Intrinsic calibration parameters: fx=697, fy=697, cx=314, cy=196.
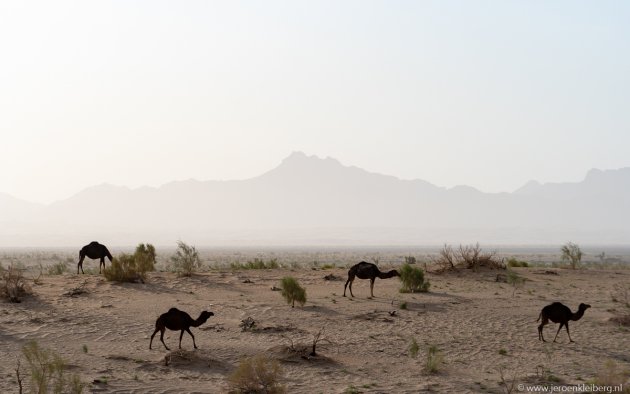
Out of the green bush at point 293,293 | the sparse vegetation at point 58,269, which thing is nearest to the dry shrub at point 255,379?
the green bush at point 293,293

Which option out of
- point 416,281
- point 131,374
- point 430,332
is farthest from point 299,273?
point 131,374

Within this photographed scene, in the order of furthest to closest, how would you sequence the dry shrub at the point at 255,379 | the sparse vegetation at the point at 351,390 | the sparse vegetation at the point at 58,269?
1. the sparse vegetation at the point at 58,269
2. the sparse vegetation at the point at 351,390
3. the dry shrub at the point at 255,379

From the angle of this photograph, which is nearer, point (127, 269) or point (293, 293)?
point (293, 293)

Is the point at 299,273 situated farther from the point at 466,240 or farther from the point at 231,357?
the point at 466,240

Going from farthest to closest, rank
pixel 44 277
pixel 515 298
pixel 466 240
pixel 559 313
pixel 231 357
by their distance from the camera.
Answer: pixel 466 240 < pixel 44 277 < pixel 515 298 < pixel 559 313 < pixel 231 357

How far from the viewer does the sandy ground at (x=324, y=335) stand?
12977mm

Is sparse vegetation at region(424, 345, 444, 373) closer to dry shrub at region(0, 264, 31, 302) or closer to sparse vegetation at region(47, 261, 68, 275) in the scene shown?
dry shrub at region(0, 264, 31, 302)

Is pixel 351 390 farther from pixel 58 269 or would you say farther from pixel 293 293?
pixel 58 269

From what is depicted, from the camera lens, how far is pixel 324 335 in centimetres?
1642

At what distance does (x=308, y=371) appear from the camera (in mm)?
13430

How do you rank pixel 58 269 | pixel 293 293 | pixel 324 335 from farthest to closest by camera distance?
pixel 58 269, pixel 293 293, pixel 324 335

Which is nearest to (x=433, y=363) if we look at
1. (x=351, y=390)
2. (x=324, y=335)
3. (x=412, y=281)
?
(x=351, y=390)

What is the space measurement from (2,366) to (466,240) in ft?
630

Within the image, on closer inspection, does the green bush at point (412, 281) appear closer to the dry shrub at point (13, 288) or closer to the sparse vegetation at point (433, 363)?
the sparse vegetation at point (433, 363)
